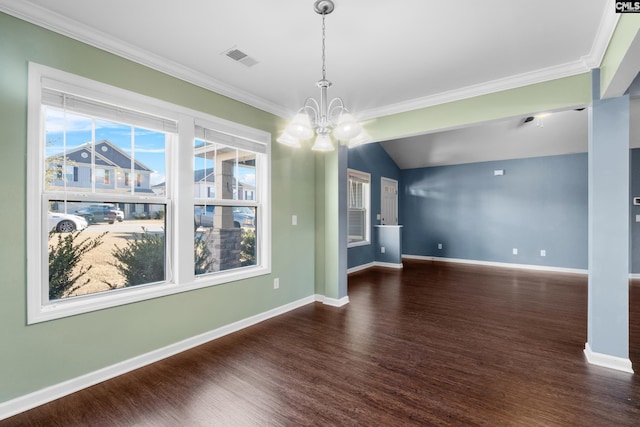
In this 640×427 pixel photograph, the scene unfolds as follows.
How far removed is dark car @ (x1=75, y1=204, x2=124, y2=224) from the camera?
2.34 metres

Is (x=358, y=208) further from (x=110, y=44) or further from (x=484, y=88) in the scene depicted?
(x=110, y=44)

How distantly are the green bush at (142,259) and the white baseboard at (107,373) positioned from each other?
64 centimetres

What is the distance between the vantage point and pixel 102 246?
2.48 m

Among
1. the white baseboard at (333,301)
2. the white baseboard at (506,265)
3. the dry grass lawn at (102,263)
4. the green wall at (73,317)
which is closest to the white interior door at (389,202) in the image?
the white baseboard at (506,265)

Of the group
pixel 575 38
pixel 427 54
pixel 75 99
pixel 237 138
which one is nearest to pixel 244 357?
pixel 237 138

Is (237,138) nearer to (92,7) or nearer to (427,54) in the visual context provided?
(92,7)

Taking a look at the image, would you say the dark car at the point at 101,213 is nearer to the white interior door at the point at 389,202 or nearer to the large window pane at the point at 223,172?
the large window pane at the point at 223,172

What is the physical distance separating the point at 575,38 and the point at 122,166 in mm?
3782

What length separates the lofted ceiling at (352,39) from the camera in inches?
77.9

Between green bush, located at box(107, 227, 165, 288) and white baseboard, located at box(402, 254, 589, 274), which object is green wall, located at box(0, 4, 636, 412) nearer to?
green bush, located at box(107, 227, 165, 288)

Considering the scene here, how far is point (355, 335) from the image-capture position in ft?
10.4

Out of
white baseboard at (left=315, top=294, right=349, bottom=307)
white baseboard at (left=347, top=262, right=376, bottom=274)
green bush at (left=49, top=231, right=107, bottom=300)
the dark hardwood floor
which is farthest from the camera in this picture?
white baseboard at (left=347, top=262, right=376, bottom=274)

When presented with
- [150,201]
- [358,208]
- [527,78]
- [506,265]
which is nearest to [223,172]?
[150,201]

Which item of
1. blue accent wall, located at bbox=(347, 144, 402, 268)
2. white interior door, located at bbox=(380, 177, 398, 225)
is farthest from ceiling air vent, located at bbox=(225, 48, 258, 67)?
white interior door, located at bbox=(380, 177, 398, 225)
